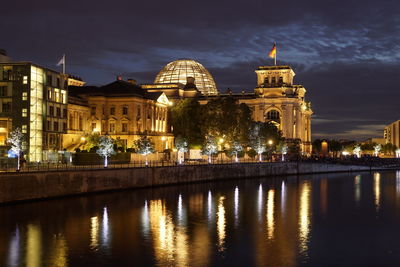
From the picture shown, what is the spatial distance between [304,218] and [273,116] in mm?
131358

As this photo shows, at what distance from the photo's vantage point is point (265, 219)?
185 feet

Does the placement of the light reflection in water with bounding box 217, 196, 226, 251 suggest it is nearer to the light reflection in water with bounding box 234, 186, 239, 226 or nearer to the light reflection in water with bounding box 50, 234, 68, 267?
the light reflection in water with bounding box 234, 186, 239, 226

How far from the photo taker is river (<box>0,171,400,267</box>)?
3816 centimetres

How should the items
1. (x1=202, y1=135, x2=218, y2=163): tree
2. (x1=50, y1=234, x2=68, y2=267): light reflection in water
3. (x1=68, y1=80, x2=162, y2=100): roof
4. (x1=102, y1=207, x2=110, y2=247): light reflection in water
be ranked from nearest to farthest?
(x1=50, y1=234, x2=68, y2=267): light reflection in water < (x1=102, y1=207, x2=110, y2=247): light reflection in water < (x1=202, y1=135, x2=218, y2=163): tree < (x1=68, y1=80, x2=162, y2=100): roof

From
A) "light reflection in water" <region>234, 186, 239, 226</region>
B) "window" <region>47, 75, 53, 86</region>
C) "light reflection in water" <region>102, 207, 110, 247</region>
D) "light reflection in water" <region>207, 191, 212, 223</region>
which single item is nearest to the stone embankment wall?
"light reflection in water" <region>102, 207, 110, 247</region>

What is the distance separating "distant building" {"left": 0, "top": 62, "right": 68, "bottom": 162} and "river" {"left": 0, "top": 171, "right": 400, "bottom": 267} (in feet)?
60.2

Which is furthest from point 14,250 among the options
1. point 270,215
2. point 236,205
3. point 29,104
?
point 29,104

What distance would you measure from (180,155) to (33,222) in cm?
6135

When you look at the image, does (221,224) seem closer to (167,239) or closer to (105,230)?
(167,239)

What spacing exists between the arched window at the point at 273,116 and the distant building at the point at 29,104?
108 metres

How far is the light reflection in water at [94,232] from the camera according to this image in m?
41.8

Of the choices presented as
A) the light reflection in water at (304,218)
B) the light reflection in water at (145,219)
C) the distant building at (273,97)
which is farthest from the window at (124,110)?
the distant building at (273,97)

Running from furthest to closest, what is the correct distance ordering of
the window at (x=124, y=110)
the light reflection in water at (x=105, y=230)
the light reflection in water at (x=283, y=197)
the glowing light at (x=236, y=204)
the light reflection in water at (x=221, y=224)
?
the window at (x=124, y=110), the light reflection in water at (x=283, y=197), the glowing light at (x=236, y=204), the light reflection in water at (x=221, y=224), the light reflection in water at (x=105, y=230)

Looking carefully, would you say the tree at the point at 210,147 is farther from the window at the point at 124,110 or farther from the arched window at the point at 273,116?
the arched window at the point at 273,116
